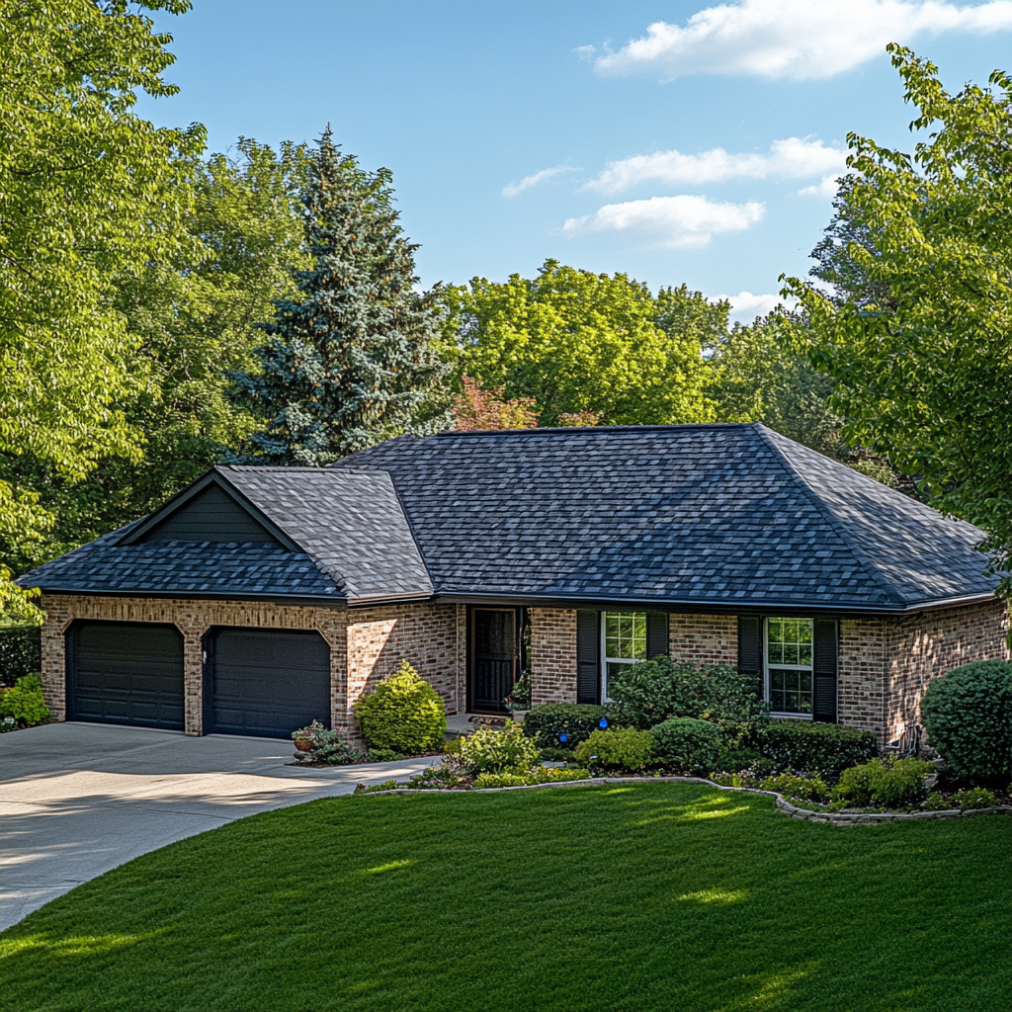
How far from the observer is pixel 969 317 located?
12070mm

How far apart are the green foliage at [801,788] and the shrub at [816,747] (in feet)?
5.33

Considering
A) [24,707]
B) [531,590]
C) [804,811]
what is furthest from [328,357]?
[804,811]

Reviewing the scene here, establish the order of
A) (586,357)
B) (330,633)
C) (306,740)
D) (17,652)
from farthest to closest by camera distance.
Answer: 1. (586,357)
2. (17,652)
3. (330,633)
4. (306,740)

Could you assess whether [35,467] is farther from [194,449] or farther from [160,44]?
[160,44]

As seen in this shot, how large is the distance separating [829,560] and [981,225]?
639 cm

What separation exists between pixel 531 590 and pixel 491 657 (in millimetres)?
2474

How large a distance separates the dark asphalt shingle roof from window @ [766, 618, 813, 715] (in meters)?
0.82

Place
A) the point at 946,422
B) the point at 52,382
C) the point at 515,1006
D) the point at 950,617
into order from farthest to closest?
the point at 950,617 < the point at 52,382 < the point at 946,422 < the point at 515,1006

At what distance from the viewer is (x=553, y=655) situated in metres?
20.3

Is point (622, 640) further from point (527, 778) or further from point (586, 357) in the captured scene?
point (586, 357)

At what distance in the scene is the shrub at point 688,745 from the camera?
53.1ft

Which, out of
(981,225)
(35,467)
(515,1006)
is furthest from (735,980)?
(35,467)

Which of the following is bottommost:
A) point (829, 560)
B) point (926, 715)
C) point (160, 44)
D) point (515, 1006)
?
point (515, 1006)

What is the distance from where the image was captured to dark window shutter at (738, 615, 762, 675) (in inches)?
729
